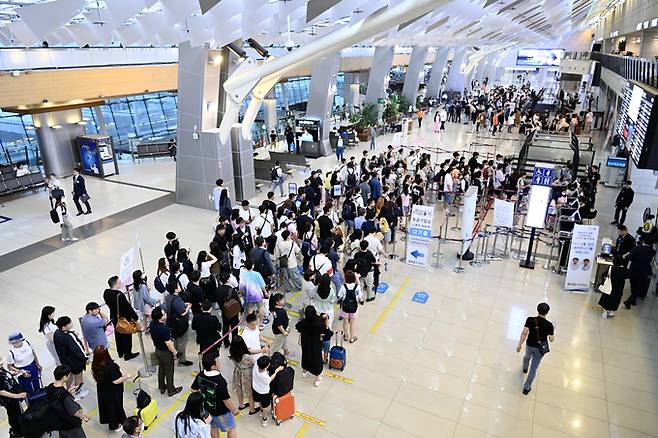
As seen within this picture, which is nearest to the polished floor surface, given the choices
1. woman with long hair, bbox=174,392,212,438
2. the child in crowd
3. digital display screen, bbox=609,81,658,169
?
the child in crowd

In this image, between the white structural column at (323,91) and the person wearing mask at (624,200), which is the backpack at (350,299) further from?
the white structural column at (323,91)

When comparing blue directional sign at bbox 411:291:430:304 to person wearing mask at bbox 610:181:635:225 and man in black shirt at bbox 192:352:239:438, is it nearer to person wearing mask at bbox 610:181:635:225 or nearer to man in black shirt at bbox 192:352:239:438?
man in black shirt at bbox 192:352:239:438

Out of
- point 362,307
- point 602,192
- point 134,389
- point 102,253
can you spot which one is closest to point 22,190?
point 102,253

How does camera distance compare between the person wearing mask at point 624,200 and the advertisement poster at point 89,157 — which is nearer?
the person wearing mask at point 624,200

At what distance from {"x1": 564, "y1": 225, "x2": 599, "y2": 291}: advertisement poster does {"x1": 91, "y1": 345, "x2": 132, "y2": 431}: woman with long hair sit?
8358mm

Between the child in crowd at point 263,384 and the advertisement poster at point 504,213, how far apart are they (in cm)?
685

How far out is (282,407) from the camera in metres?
5.97

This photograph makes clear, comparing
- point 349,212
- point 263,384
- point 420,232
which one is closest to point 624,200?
point 420,232

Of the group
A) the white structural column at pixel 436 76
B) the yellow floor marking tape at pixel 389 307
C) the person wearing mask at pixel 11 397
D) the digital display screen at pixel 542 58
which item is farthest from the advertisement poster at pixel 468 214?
the digital display screen at pixel 542 58

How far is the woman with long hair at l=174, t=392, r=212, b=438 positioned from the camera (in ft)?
14.6

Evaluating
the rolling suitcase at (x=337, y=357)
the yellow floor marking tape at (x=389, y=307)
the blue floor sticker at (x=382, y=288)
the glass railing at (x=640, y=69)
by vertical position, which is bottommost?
the yellow floor marking tape at (x=389, y=307)

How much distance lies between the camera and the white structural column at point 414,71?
34750mm

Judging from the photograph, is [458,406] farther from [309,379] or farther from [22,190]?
[22,190]

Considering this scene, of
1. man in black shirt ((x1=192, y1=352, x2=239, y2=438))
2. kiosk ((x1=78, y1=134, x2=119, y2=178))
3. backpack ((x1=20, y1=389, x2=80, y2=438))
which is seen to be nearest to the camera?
backpack ((x1=20, y1=389, x2=80, y2=438))
